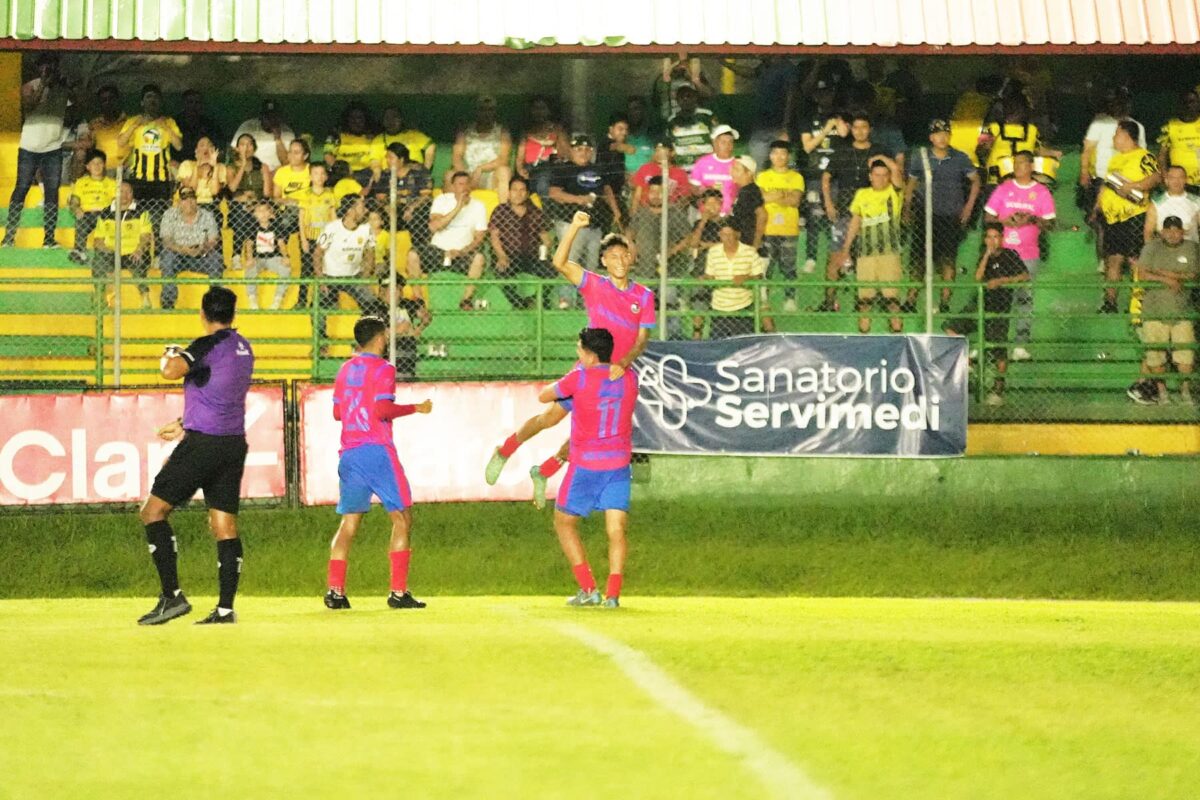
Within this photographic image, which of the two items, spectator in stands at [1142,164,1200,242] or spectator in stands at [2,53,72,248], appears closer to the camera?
spectator in stands at [1142,164,1200,242]

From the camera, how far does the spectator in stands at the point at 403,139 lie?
2102 cm

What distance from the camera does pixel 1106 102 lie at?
21.4 meters

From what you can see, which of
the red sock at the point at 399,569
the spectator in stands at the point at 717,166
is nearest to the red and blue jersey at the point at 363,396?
the red sock at the point at 399,569

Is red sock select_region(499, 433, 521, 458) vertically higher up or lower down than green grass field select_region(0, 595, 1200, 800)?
higher up

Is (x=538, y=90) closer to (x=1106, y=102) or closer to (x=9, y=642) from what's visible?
(x=1106, y=102)

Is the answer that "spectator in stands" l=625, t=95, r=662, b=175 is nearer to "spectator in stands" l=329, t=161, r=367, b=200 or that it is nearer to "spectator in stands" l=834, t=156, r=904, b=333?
"spectator in stands" l=329, t=161, r=367, b=200

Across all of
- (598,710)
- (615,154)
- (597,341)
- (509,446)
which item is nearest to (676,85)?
(615,154)

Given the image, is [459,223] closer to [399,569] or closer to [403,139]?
[403,139]

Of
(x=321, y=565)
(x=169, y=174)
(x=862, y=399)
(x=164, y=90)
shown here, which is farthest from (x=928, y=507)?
(x=164, y=90)

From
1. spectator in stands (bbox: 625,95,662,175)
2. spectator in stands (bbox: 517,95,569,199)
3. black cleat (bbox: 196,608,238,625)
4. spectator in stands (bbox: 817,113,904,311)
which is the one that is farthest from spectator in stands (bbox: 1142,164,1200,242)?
black cleat (bbox: 196,608,238,625)

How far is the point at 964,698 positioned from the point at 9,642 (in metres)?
4.77

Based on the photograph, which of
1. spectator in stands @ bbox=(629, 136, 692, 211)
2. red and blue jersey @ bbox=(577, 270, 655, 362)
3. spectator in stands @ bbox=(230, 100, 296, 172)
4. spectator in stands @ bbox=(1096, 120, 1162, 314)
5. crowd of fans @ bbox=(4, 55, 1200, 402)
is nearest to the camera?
red and blue jersey @ bbox=(577, 270, 655, 362)

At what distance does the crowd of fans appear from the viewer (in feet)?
58.5

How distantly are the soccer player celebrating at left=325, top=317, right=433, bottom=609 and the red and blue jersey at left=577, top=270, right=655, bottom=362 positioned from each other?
169 centimetres
